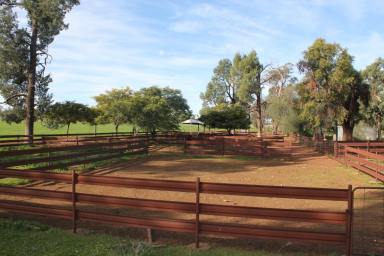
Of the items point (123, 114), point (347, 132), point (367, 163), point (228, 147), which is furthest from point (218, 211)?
point (347, 132)

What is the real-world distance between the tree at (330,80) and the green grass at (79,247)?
30.1 meters

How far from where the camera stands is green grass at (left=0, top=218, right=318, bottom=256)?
16.6ft

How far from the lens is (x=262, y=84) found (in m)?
53.5

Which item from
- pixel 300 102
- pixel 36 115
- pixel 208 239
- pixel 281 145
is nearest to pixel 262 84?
pixel 300 102

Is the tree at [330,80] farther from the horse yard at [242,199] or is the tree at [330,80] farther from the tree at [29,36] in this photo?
the tree at [29,36]

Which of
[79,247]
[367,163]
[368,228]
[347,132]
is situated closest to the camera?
[79,247]

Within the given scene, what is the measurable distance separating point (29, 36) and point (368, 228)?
24.6 m

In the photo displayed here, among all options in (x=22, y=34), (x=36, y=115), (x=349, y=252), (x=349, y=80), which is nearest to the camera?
(x=349, y=252)

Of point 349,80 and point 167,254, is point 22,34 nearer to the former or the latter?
point 167,254

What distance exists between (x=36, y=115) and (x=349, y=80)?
26140mm

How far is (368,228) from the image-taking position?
6.89m

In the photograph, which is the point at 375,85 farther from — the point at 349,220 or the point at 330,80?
the point at 349,220

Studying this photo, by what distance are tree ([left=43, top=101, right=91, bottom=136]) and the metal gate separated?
2464 cm

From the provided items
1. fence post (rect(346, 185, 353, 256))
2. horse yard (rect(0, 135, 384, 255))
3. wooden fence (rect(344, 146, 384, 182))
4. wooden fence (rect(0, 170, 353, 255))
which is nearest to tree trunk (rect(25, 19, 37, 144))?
horse yard (rect(0, 135, 384, 255))
